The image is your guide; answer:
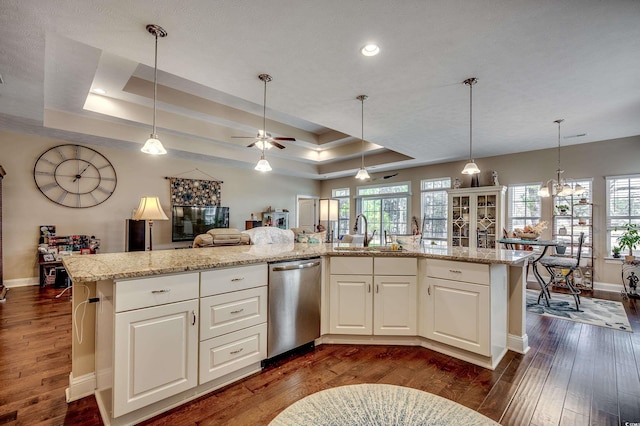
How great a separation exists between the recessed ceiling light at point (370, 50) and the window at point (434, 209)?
5.03 m

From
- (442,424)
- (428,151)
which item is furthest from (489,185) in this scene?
(442,424)

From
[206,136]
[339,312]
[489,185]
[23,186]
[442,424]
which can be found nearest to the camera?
[442,424]

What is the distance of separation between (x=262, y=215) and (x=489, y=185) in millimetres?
5685

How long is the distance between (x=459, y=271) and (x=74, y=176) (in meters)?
6.51

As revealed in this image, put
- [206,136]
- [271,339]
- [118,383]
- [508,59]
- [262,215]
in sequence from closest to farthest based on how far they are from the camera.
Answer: [118,383]
[271,339]
[508,59]
[206,136]
[262,215]

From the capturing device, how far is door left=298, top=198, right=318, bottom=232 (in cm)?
913

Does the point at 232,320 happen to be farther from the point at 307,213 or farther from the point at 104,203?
the point at 307,213

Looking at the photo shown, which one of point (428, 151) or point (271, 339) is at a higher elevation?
point (428, 151)

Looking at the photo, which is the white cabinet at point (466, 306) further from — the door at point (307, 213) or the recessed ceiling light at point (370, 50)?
the door at point (307, 213)

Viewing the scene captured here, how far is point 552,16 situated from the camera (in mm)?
1966

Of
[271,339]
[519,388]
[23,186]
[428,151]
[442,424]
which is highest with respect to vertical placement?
[428,151]

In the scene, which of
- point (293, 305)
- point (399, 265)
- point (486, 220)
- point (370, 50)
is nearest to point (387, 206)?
point (486, 220)

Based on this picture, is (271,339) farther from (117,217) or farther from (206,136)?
(117,217)

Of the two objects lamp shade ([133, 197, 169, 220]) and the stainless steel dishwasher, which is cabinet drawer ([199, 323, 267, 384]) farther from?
lamp shade ([133, 197, 169, 220])
